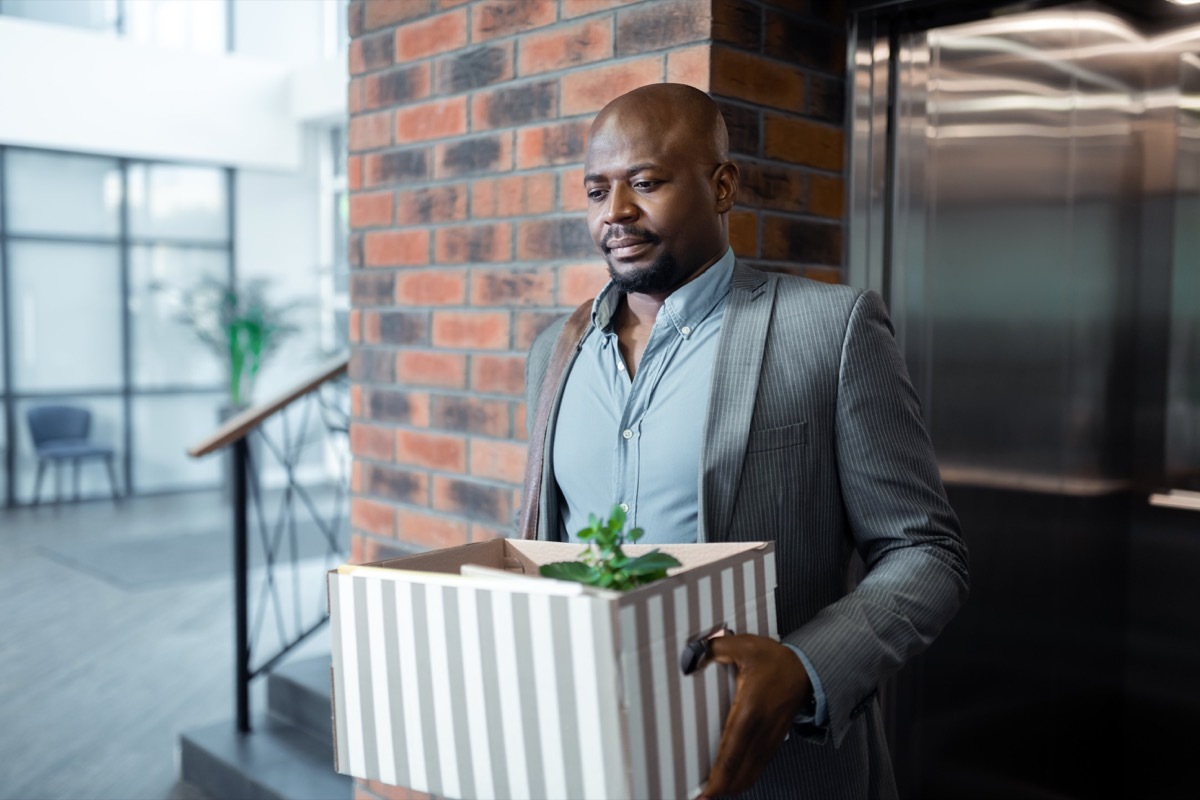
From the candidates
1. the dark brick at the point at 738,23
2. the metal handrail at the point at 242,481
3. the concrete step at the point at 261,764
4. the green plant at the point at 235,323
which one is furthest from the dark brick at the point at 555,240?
the green plant at the point at 235,323

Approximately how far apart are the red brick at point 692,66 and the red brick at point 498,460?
76 cm

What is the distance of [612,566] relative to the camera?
92 cm

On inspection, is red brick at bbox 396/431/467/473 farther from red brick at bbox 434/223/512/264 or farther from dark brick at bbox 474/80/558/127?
dark brick at bbox 474/80/558/127

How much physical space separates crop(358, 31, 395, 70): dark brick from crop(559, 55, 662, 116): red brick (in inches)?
23.3

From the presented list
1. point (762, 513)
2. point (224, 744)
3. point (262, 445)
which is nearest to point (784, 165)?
point (762, 513)

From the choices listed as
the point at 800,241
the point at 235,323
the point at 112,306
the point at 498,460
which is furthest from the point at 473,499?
the point at 112,306

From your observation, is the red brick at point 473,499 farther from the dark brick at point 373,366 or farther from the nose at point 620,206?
the nose at point 620,206

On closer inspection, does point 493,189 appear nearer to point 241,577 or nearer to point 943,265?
point 943,265

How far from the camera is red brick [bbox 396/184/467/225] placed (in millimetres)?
2271

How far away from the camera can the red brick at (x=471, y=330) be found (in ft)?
7.22

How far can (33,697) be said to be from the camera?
13.5 feet

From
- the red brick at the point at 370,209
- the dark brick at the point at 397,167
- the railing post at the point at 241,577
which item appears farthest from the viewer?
the railing post at the point at 241,577

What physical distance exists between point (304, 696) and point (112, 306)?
6.73 meters

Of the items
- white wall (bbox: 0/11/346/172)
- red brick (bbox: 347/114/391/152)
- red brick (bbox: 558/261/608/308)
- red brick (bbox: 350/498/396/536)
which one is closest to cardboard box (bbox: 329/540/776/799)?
red brick (bbox: 558/261/608/308)
